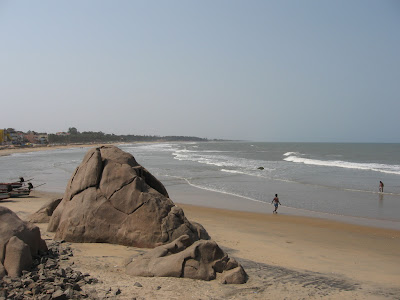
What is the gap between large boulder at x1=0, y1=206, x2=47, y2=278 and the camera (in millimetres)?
7035

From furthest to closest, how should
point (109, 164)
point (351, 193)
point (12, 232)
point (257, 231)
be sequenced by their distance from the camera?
point (351, 193) < point (257, 231) < point (109, 164) < point (12, 232)

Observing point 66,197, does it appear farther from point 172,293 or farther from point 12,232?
point 172,293

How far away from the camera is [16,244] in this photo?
24.0 ft

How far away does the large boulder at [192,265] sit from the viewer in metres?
7.52

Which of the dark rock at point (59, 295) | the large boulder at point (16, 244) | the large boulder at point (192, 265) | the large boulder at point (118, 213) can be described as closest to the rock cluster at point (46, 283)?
the dark rock at point (59, 295)

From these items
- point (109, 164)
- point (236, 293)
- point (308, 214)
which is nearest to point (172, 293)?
point (236, 293)

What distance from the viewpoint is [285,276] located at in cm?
805

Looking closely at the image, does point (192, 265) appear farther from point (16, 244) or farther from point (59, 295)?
point (16, 244)

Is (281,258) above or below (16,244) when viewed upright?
below

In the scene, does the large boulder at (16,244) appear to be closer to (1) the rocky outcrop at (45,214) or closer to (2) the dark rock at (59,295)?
(2) the dark rock at (59,295)

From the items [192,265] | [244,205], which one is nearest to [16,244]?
[192,265]

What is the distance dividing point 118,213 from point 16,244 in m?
2.96

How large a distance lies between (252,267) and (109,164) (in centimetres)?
491

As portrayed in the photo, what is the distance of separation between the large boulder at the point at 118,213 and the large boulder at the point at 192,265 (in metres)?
1.43
